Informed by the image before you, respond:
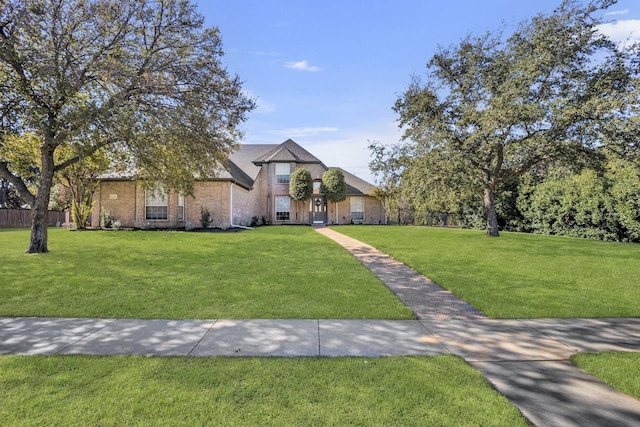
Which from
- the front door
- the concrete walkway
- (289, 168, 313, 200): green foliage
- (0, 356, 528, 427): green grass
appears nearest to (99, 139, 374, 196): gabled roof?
(289, 168, 313, 200): green foliage

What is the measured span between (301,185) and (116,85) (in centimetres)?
1667

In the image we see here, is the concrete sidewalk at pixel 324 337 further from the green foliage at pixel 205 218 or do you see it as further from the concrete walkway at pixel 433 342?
the green foliage at pixel 205 218

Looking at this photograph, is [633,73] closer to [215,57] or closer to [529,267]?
[529,267]

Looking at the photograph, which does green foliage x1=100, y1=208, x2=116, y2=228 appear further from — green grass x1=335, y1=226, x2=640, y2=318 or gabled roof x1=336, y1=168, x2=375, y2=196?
gabled roof x1=336, y1=168, x2=375, y2=196

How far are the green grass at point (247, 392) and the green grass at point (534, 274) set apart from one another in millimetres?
3144

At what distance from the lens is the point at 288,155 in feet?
92.8

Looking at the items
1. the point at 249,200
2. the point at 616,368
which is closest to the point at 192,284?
the point at 616,368

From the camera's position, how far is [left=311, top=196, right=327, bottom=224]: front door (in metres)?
28.2

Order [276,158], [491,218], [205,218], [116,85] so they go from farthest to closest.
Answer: [276,158]
[205,218]
[491,218]
[116,85]

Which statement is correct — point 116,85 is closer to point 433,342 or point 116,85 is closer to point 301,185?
point 433,342

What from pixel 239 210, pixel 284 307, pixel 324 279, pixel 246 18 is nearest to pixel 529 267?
pixel 324 279

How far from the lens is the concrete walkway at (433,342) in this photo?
3.01m

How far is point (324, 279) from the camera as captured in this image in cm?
778

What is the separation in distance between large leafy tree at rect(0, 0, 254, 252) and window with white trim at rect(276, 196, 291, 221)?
1542 centimetres
